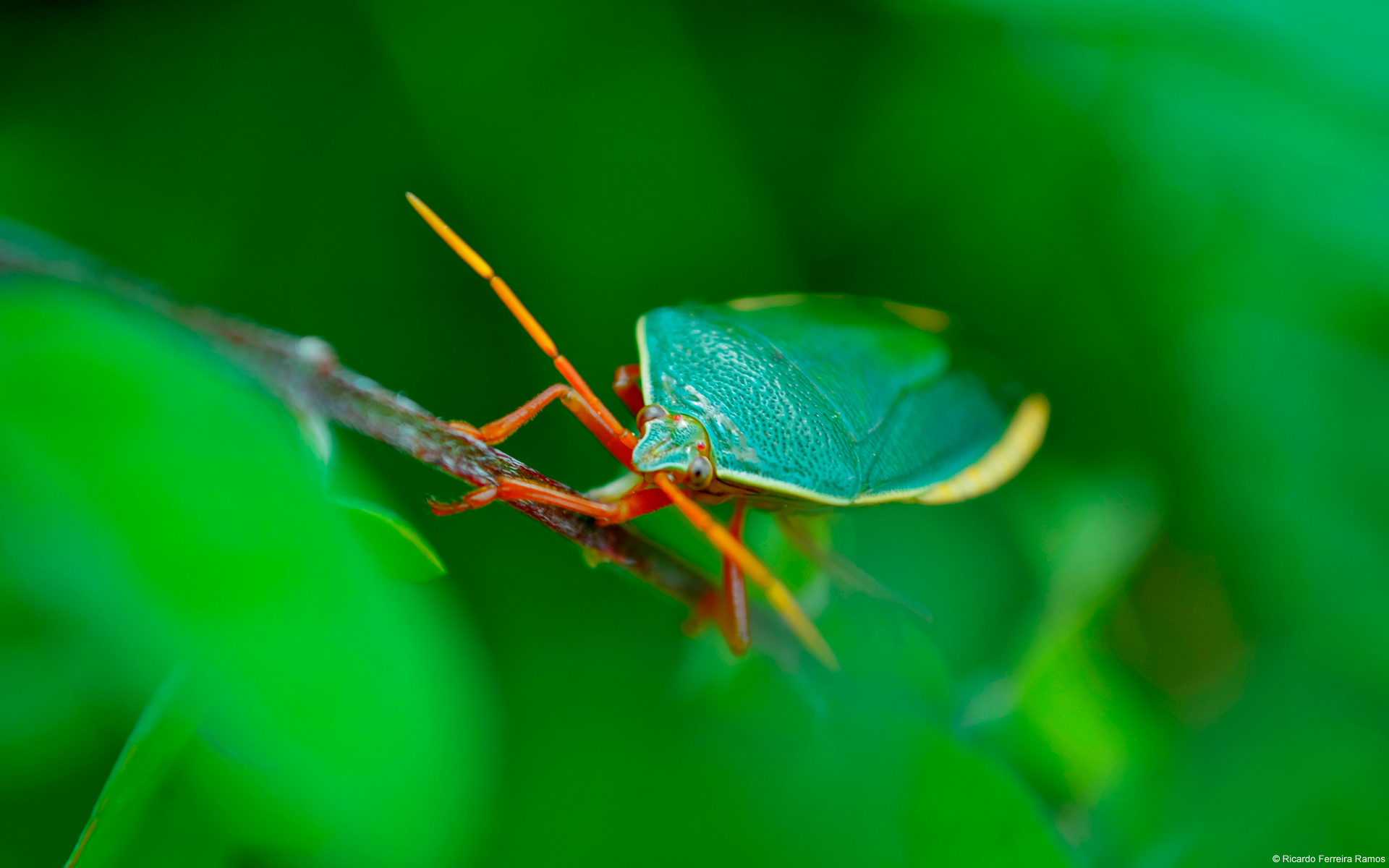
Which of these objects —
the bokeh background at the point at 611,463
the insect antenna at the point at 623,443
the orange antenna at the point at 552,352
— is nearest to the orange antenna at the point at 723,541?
the insect antenna at the point at 623,443

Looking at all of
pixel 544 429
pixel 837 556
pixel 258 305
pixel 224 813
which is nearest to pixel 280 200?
pixel 258 305

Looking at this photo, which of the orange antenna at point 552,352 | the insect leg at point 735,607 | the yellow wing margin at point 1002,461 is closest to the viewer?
the orange antenna at point 552,352

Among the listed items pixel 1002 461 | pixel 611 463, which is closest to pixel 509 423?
pixel 611 463

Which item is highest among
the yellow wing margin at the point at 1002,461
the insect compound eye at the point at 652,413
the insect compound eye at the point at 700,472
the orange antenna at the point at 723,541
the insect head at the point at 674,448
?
the insect compound eye at the point at 652,413

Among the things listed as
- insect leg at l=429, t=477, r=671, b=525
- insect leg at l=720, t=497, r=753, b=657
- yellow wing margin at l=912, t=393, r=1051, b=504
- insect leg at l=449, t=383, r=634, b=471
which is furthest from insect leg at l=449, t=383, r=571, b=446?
yellow wing margin at l=912, t=393, r=1051, b=504

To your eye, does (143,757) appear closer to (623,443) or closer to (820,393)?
(623,443)

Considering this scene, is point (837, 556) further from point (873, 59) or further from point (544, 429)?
point (873, 59)

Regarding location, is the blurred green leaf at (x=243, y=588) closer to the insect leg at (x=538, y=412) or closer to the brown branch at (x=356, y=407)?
the brown branch at (x=356, y=407)
